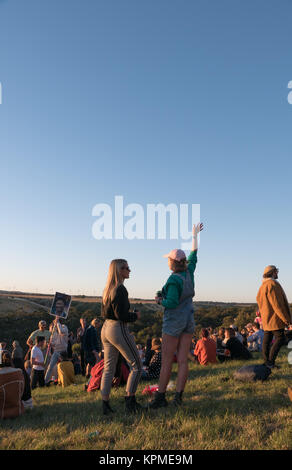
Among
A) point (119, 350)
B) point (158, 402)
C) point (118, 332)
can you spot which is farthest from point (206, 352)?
point (118, 332)

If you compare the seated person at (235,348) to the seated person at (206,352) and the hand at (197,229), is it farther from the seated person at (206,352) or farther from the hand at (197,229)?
the hand at (197,229)

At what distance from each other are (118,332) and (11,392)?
99.2 inches

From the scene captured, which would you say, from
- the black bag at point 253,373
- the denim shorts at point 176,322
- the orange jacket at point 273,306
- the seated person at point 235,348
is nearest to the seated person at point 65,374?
the seated person at point 235,348

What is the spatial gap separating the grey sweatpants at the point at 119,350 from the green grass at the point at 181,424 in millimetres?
450

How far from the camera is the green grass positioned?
4.13 m

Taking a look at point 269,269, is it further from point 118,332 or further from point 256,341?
point 256,341

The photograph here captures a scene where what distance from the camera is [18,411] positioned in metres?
6.43

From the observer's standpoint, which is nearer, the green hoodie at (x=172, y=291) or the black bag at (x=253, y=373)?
the green hoodie at (x=172, y=291)

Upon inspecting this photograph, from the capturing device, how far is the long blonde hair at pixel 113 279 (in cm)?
533

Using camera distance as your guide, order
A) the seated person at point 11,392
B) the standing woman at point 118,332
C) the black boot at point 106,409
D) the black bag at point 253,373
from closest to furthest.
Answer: the standing woman at point 118,332
the black boot at point 106,409
the seated person at point 11,392
the black bag at point 253,373

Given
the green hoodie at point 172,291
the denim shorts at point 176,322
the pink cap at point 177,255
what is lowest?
the denim shorts at point 176,322
